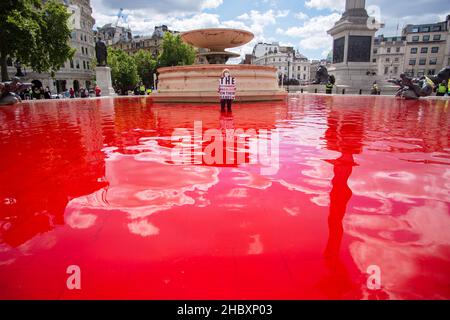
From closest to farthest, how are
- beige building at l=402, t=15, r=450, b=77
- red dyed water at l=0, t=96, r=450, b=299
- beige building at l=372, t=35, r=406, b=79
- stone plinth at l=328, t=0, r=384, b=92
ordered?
red dyed water at l=0, t=96, r=450, b=299 → stone plinth at l=328, t=0, r=384, b=92 → beige building at l=402, t=15, r=450, b=77 → beige building at l=372, t=35, r=406, b=79

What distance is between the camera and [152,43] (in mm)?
85125

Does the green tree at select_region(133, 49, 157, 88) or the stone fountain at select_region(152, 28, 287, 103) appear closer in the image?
the stone fountain at select_region(152, 28, 287, 103)

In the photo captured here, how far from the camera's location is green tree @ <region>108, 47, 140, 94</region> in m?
53.5

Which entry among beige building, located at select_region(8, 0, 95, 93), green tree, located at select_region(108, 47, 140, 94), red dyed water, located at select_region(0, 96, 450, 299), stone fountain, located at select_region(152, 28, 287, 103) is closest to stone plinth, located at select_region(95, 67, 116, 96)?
stone fountain, located at select_region(152, 28, 287, 103)

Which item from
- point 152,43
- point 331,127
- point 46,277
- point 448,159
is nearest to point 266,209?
point 46,277

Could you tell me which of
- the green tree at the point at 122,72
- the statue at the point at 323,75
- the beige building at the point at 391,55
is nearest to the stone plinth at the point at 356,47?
the statue at the point at 323,75

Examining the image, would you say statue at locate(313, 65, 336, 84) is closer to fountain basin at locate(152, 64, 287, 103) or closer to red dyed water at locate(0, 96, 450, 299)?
fountain basin at locate(152, 64, 287, 103)

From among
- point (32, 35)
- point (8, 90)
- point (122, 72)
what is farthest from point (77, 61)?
point (8, 90)

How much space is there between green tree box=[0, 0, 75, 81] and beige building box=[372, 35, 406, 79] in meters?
81.2

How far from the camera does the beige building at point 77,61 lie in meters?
45.8

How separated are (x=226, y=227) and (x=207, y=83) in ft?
41.2

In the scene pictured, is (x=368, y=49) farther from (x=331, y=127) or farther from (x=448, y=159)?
(x=448, y=159)

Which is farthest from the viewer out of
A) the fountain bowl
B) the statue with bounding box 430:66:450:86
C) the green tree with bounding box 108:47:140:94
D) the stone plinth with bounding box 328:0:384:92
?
the green tree with bounding box 108:47:140:94

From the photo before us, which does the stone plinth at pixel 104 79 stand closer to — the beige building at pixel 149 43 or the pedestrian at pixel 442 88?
the pedestrian at pixel 442 88
